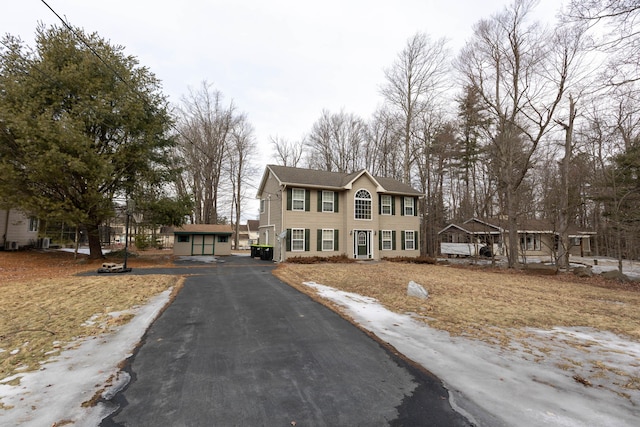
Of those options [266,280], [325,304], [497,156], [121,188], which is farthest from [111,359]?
[497,156]

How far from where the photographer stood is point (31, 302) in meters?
6.80

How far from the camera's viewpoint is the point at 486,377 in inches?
137

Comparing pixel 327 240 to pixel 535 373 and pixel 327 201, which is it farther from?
pixel 535 373

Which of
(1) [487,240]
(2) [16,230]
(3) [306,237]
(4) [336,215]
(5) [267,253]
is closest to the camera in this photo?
(3) [306,237]

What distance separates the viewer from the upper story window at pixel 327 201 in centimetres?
1922

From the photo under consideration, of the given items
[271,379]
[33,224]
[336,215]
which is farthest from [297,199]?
[33,224]

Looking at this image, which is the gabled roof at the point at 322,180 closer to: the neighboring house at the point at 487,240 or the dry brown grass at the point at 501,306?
the dry brown grass at the point at 501,306

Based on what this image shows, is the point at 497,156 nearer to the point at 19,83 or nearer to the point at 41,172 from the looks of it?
the point at 41,172

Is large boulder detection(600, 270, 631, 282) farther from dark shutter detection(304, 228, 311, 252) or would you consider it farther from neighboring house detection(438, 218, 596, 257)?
dark shutter detection(304, 228, 311, 252)

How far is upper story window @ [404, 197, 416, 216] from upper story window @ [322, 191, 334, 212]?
5.96 metres

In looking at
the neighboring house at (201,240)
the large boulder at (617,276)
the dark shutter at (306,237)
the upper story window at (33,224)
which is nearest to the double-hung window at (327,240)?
the dark shutter at (306,237)

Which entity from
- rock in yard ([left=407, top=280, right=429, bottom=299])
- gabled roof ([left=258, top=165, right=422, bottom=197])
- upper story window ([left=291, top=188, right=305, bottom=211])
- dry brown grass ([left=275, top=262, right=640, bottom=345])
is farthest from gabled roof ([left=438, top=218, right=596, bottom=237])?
rock in yard ([left=407, top=280, right=429, bottom=299])

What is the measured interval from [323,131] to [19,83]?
2336cm

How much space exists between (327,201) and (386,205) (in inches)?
182
